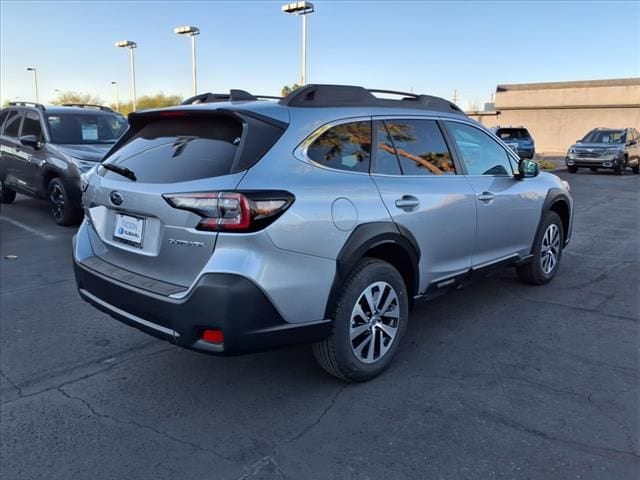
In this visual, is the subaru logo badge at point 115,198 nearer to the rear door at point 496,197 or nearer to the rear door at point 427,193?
the rear door at point 427,193

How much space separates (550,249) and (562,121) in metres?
35.7

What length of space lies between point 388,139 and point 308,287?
50.9 inches

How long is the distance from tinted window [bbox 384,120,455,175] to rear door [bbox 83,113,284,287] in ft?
3.74

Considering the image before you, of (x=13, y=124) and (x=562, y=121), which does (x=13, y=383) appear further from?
(x=562, y=121)

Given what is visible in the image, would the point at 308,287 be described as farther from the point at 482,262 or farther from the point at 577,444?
the point at 482,262

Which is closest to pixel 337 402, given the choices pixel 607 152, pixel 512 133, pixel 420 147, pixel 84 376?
pixel 84 376

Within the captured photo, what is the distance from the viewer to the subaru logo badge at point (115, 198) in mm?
3115

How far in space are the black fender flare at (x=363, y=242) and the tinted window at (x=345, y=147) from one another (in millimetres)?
389

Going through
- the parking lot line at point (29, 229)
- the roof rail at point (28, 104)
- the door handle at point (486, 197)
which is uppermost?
the roof rail at point (28, 104)

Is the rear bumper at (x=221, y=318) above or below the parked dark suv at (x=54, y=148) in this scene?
below

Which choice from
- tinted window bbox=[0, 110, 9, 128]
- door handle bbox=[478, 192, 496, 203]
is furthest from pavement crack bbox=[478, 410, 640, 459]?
tinted window bbox=[0, 110, 9, 128]

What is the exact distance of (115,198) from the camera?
315 centimetres

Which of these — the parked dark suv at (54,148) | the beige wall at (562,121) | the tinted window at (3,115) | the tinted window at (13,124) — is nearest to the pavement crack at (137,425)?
the parked dark suv at (54,148)

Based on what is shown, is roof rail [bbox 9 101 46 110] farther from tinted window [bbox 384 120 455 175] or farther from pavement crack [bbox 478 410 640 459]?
→ pavement crack [bbox 478 410 640 459]
